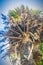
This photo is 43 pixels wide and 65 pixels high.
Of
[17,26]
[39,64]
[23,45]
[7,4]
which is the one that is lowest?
[39,64]

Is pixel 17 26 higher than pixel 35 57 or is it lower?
higher

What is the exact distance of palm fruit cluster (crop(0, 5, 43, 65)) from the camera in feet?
3.71

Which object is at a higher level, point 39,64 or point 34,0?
point 34,0

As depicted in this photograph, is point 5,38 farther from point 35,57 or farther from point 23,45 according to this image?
point 35,57

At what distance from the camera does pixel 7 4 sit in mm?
1209

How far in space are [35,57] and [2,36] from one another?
Result: 0.30 meters

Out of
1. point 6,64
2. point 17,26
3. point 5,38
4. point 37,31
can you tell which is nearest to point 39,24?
point 37,31

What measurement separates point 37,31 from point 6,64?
1.13ft

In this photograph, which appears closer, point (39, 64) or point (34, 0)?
Answer: point (39, 64)

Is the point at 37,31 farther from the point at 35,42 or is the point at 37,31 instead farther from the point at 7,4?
the point at 7,4

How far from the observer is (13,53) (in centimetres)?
114

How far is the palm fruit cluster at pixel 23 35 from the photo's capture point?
113cm

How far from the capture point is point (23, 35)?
1.16m

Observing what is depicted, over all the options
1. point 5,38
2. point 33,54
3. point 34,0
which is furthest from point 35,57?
point 34,0
